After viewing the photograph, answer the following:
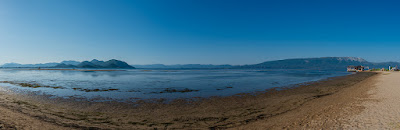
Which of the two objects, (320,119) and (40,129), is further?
(320,119)

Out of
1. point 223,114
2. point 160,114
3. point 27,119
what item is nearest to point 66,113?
point 27,119

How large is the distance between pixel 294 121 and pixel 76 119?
1066 cm

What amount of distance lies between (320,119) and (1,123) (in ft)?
46.6

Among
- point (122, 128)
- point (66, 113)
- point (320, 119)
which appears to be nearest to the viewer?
point (122, 128)

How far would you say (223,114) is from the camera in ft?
31.7

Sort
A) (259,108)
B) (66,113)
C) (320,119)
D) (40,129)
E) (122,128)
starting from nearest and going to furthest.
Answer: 1. (40,129)
2. (122,128)
3. (320,119)
4. (66,113)
5. (259,108)

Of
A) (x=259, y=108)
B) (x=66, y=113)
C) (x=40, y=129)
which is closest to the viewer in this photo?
(x=40, y=129)

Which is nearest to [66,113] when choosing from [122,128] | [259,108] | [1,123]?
[1,123]

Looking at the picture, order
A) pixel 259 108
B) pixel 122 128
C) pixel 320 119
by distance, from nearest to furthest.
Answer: pixel 122 128
pixel 320 119
pixel 259 108

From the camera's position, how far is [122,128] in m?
7.40

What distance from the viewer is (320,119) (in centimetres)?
796

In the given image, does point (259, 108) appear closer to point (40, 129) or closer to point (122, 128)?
point (122, 128)

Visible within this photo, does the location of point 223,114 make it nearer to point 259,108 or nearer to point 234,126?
point 234,126

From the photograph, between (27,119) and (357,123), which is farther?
(27,119)
